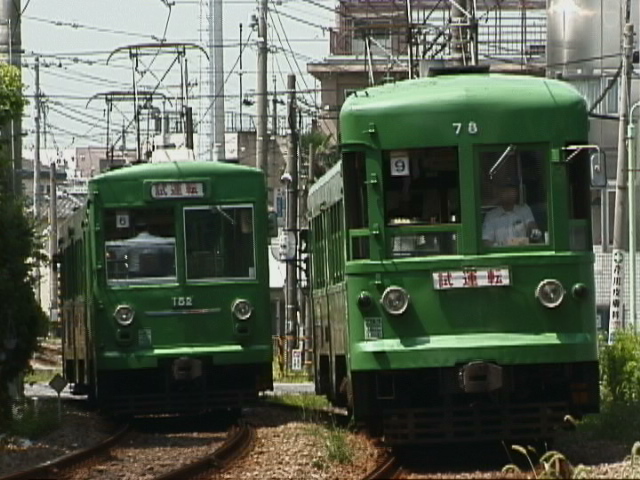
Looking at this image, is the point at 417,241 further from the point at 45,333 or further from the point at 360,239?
Result: the point at 45,333

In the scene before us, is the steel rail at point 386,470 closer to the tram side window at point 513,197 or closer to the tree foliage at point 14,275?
the tram side window at point 513,197

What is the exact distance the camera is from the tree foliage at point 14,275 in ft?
67.9

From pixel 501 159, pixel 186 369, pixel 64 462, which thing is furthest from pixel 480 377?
pixel 186 369

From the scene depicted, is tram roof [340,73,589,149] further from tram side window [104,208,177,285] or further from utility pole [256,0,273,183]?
utility pole [256,0,273,183]

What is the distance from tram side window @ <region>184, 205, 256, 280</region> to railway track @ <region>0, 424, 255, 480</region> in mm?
2196

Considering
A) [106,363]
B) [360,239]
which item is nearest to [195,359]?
[106,363]

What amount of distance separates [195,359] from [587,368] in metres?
6.95

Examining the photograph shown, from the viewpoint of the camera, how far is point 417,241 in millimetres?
15352

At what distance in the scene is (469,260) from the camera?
49.9 ft

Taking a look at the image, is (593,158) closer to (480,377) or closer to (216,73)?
(480,377)

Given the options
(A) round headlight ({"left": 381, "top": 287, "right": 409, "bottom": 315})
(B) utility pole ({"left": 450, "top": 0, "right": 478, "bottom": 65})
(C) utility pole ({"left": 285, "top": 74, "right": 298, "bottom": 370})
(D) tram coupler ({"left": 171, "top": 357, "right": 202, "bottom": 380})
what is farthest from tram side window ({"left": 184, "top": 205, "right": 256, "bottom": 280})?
(C) utility pole ({"left": 285, "top": 74, "right": 298, "bottom": 370})

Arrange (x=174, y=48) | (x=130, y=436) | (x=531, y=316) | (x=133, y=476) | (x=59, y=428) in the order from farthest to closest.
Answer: (x=174, y=48) < (x=59, y=428) < (x=130, y=436) < (x=133, y=476) < (x=531, y=316)

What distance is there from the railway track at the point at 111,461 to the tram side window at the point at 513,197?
3377 millimetres

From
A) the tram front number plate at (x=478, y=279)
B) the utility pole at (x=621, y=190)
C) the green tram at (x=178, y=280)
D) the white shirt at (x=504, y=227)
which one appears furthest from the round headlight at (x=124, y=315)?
the utility pole at (x=621, y=190)
